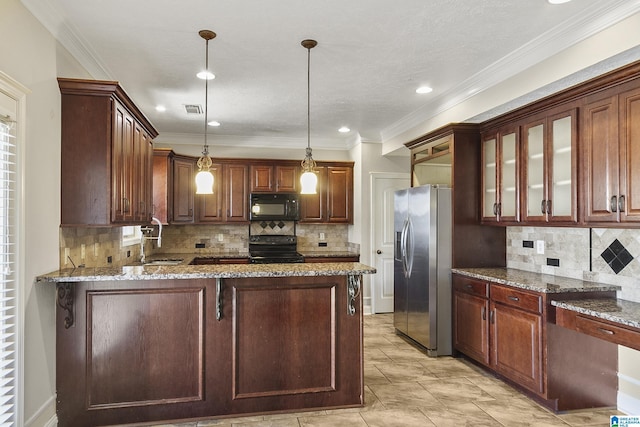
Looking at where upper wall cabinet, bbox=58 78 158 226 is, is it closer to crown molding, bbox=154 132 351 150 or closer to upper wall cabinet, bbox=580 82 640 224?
upper wall cabinet, bbox=580 82 640 224

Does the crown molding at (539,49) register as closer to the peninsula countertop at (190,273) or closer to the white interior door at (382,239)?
the white interior door at (382,239)

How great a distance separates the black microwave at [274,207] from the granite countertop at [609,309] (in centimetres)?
397

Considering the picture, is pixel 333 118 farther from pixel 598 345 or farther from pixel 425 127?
pixel 598 345

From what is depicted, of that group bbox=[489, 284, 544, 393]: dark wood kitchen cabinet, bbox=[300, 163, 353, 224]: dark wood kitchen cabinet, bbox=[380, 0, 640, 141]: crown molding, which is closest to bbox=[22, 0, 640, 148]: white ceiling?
bbox=[380, 0, 640, 141]: crown molding

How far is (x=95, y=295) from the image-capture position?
272 cm

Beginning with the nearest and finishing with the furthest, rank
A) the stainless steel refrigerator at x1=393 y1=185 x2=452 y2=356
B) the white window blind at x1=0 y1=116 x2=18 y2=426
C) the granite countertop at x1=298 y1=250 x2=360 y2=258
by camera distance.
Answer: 1. the white window blind at x1=0 y1=116 x2=18 y2=426
2. the stainless steel refrigerator at x1=393 y1=185 x2=452 y2=356
3. the granite countertop at x1=298 y1=250 x2=360 y2=258

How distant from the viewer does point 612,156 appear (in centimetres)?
271

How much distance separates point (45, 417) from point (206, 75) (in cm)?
283

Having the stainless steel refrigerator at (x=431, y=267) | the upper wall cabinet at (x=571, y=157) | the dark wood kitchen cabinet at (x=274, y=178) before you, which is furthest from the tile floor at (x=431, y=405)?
the dark wood kitchen cabinet at (x=274, y=178)

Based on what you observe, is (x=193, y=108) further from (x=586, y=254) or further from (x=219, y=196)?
(x=586, y=254)

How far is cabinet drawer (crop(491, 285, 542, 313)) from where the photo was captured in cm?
306

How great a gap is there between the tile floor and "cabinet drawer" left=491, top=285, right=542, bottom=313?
719 millimetres

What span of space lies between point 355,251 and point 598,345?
143 inches

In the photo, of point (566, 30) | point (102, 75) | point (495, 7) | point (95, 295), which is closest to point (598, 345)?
point (566, 30)
